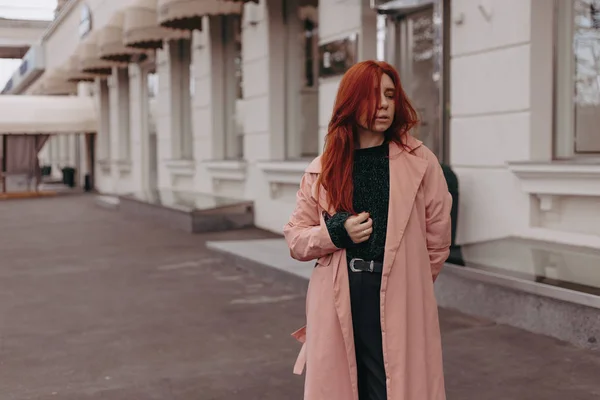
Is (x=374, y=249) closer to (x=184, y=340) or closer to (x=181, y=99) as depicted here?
(x=184, y=340)

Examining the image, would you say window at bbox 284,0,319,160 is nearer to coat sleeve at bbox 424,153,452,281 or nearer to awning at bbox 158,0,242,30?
awning at bbox 158,0,242,30

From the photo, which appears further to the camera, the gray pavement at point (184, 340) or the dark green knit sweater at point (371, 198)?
the gray pavement at point (184, 340)

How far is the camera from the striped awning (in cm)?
2012

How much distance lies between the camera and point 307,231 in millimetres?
2586

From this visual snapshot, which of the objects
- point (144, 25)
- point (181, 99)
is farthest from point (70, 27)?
point (144, 25)

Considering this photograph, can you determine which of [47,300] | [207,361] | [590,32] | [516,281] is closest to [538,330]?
[516,281]

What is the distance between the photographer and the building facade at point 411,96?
6.36 m

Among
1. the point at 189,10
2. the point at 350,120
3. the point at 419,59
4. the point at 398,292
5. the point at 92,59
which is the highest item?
the point at 92,59

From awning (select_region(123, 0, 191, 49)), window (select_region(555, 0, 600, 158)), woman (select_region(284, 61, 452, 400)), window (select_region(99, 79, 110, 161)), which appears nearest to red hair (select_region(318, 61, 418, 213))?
woman (select_region(284, 61, 452, 400))

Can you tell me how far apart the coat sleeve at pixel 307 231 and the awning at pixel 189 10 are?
8919 millimetres

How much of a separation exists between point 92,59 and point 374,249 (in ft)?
64.0

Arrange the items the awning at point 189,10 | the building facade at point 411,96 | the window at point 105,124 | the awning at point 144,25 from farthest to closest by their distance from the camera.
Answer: the window at point 105,124, the awning at point 144,25, the awning at point 189,10, the building facade at point 411,96

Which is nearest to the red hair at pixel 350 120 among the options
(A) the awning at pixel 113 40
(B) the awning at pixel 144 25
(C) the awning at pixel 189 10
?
(C) the awning at pixel 189 10

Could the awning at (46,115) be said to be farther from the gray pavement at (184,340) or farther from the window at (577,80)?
the window at (577,80)
